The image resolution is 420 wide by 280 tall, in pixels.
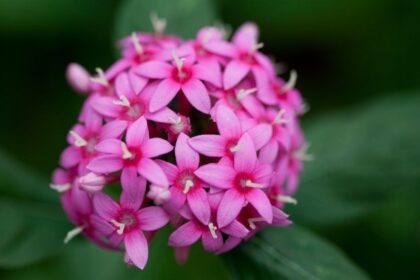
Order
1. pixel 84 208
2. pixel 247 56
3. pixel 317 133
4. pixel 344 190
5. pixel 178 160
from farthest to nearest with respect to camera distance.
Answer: pixel 317 133 → pixel 344 190 → pixel 247 56 → pixel 84 208 → pixel 178 160

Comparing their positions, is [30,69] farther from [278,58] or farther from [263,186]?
[263,186]

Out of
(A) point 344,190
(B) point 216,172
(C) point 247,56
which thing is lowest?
(A) point 344,190

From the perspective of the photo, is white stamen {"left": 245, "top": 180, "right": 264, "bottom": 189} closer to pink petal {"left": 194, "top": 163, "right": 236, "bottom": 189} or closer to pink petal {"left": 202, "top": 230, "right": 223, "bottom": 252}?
pink petal {"left": 194, "top": 163, "right": 236, "bottom": 189}

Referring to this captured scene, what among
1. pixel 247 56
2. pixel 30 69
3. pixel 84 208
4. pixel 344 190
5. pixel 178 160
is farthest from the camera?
pixel 30 69

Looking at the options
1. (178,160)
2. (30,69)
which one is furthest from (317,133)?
(30,69)

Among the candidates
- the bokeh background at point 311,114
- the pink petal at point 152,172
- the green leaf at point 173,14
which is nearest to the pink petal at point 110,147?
the pink petal at point 152,172
